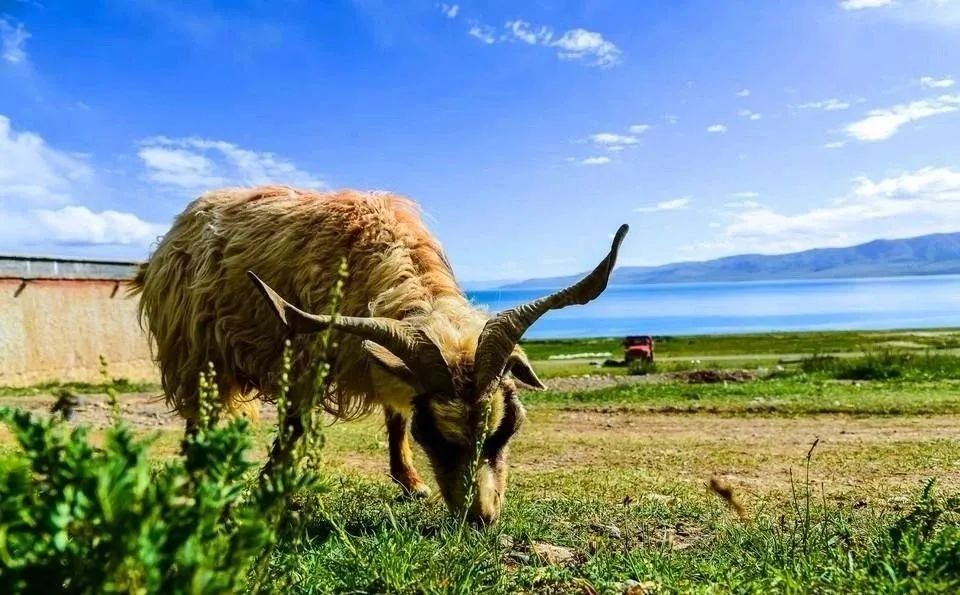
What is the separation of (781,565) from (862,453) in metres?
6.10

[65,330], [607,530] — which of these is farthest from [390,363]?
[65,330]

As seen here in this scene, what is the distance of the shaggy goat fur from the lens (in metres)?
5.82

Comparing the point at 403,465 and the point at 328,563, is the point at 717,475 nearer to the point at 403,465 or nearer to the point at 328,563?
the point at 403,465

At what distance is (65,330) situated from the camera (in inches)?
911

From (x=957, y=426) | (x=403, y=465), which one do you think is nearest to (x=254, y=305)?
(x=403, y=465)

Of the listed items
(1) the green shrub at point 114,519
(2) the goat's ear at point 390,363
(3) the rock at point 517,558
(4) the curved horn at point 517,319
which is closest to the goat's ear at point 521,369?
(4) the curved horn at point 517,319

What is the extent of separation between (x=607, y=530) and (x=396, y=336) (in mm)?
1843

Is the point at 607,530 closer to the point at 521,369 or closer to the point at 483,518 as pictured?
the point at 483,518

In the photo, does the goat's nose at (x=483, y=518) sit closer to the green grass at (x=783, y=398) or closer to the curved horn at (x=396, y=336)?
the curved horn at (x=396, y=336)

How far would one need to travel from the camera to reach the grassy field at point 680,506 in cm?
295

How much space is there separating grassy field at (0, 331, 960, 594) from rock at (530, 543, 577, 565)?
0.03m

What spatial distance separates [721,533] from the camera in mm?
4410

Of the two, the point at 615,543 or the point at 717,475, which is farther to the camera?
the point at 717,475

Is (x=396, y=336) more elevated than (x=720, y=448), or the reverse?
(x=396, y=336)
